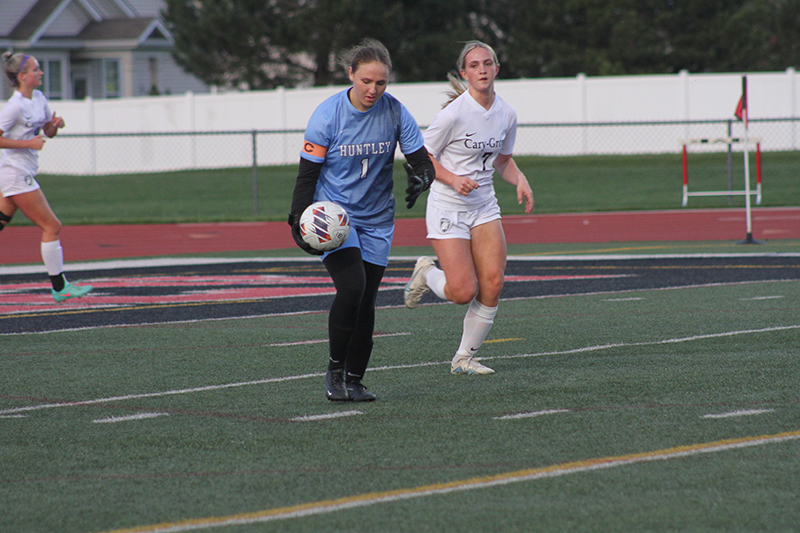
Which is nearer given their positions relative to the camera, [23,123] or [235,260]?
[23,123]

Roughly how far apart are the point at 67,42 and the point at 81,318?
40.7m

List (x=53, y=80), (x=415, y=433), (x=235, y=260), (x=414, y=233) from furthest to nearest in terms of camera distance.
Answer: (x=53, y=80), (x=414, y=233), (x=235, y=260), (x=415, y=433)

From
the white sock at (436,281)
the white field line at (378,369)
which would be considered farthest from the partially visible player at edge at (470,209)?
the white field line at (378,369)

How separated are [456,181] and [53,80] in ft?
147

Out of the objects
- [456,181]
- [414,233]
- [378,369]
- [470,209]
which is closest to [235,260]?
[414,233]

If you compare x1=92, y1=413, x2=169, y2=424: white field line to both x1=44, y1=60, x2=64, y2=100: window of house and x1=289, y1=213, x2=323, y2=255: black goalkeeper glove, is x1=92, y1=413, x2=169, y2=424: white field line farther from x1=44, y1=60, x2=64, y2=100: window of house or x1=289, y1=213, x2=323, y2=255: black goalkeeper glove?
x1=44, y1=60, x2=64, y2=100: window of house

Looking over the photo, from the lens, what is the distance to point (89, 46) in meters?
49.0

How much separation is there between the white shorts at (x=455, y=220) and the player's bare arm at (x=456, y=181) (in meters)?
0.22

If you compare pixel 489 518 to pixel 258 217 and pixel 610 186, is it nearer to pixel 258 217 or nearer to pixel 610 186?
pixel 258 217

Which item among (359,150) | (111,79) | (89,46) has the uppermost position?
(89,46)

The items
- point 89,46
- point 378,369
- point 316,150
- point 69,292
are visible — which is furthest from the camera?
point 89,46

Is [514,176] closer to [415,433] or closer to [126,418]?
[415,433]

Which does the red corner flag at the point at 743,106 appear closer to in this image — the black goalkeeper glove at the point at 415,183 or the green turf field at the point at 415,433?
the green turf field at the point at 415,433

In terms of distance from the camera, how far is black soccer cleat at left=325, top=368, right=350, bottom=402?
6.27 meters
